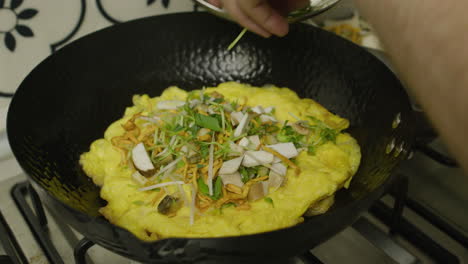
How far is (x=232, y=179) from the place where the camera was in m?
1.08

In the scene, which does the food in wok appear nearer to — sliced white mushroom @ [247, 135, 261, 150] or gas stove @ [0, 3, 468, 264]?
sliced white mushroom @ [247, 135, 261, 150]

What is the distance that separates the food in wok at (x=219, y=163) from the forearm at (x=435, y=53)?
59 centimetres

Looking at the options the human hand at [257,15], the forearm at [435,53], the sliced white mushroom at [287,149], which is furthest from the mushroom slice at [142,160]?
the forearm at [435,53]

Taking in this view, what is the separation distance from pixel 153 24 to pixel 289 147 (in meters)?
0.64

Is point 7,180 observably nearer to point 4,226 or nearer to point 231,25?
point 4,226

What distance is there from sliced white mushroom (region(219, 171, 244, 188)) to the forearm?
624mm

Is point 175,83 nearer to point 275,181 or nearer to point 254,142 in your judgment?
point 254,142

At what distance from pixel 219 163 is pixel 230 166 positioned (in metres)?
0.04

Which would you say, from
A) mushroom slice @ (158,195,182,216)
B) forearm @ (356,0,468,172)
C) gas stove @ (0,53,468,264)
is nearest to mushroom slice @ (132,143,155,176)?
mushroom slice @ (158,195,182,216)

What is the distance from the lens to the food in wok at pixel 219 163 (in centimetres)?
102

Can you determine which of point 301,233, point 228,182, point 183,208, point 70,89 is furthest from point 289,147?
point 70,89

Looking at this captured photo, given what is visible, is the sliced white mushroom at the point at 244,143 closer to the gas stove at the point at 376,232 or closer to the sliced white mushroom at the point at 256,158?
the sliced white mushroom at the point at 256,158

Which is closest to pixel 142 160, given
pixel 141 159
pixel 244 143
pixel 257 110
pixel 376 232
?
pixel 141 159

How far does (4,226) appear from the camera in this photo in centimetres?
113
